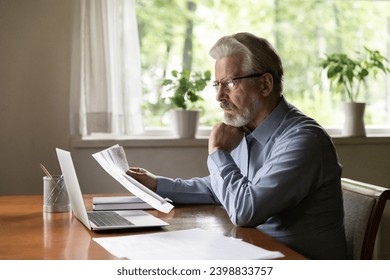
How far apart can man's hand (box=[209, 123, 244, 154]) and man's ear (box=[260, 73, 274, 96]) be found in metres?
0.14

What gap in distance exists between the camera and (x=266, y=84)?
1.97m

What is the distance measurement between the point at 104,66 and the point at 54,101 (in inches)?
11.5

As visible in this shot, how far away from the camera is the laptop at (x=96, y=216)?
1607 mm

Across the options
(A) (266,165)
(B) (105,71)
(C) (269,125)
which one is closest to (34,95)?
(B) (105,71)

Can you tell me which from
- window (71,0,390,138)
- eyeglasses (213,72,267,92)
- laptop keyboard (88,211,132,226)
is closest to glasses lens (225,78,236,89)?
eyeglasses (213,72,267,92)

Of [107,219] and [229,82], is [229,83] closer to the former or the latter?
[229,82]

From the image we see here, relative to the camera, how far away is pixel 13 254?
4.51 feet

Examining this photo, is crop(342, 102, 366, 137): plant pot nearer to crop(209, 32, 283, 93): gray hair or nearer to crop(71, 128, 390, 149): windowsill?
crop(71, 128, 390, 149): windowsill

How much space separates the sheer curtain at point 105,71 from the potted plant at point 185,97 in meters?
0.18

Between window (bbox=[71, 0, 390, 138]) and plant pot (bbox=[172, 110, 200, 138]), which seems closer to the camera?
plant pot (bbox=[172, 110, 200, 138])

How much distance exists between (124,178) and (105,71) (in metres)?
1.48

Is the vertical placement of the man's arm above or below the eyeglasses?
below

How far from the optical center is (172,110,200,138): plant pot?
327cm

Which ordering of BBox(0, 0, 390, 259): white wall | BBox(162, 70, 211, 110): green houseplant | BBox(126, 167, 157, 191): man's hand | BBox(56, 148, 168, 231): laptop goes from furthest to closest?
BBox(162, 70, 211, 110): green houseplant < BBox(0, 0, 390, 259): white wall < BBox(126, 167, 157, 191): man's hand < BBox(56, 148, 168, 231): laptop
